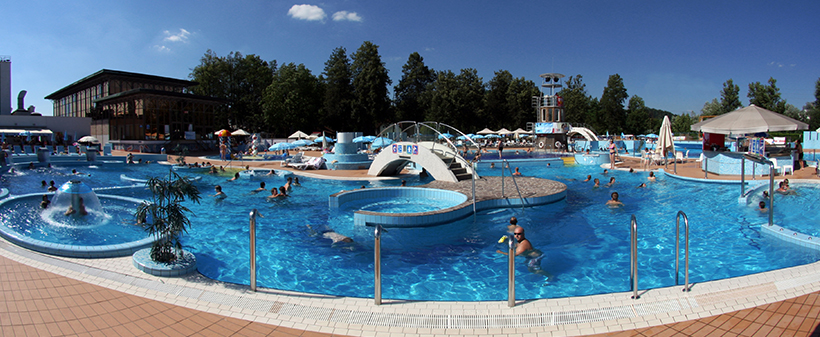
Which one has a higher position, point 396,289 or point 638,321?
point 638,321

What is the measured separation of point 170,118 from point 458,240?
128ft

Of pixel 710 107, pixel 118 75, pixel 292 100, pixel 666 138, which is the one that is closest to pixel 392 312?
pixel 666 138

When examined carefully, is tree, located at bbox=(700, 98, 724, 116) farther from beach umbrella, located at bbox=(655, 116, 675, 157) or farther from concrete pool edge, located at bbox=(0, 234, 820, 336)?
concrete pool edge, located at bbox=(0, 234, 820, 336)

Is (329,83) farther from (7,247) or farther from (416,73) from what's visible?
(7,247)

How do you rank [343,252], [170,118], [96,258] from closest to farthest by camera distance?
[96,258] < [343,252] < [170,118]

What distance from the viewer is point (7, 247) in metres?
6.49

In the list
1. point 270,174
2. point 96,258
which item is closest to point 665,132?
point 270,174

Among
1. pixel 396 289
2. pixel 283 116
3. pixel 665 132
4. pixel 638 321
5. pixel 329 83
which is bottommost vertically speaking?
pixel 396 289

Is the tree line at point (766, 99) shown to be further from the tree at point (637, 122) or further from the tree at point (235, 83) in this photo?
the tree at point (235, 83)

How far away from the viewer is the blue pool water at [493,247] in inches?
262

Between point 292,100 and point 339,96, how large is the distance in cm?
546

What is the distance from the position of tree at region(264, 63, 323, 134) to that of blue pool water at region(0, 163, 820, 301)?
3667cm

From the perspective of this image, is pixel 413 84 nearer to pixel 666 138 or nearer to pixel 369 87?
pixel 369 87

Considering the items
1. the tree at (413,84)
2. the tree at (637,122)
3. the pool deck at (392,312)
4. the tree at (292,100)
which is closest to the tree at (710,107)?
the tree at (637,122)
